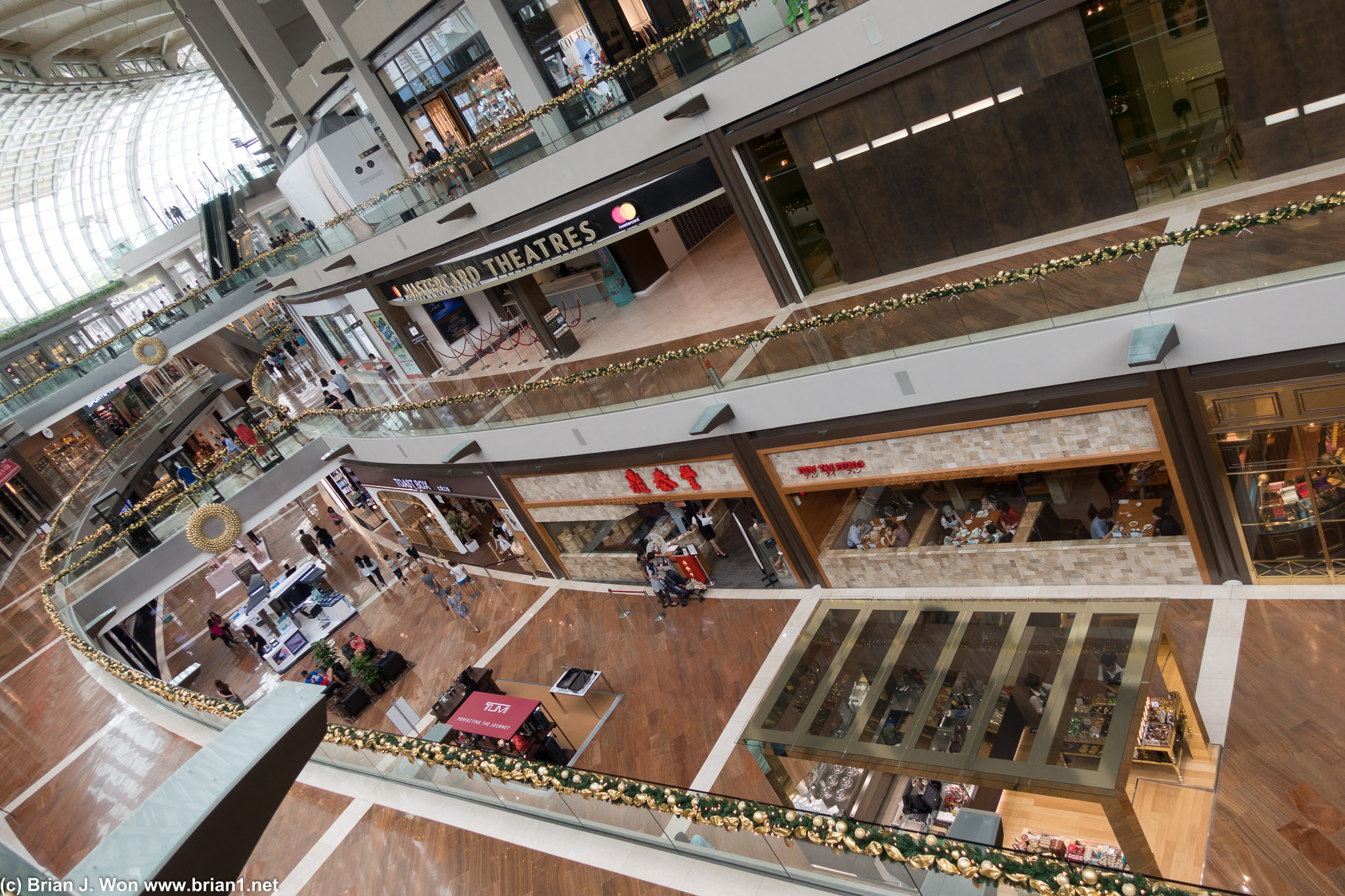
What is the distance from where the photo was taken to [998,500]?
1148cm

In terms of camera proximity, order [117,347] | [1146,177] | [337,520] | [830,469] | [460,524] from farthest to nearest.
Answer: [337,520]
[117,347]
[460,524]
[830,469]
[1146,177]

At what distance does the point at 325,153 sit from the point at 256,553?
12.2 m

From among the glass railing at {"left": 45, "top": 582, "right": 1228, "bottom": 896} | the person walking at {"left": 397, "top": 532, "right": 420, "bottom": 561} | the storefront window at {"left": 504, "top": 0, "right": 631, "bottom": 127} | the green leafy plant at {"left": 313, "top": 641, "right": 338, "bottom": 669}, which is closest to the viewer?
the glass railing at {"left": 45, "top": 582, "right": 1228, "bottom": 896}

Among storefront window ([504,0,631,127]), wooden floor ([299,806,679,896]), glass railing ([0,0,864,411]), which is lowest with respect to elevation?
wooden floor ([299,806,679,896])

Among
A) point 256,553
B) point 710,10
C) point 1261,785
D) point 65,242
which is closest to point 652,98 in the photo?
point 710,10

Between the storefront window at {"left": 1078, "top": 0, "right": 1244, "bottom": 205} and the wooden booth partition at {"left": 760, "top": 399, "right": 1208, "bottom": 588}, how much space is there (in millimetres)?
3517

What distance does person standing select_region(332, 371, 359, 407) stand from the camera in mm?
21172

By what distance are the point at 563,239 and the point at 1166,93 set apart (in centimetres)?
960

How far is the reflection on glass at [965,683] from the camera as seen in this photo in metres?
6.87

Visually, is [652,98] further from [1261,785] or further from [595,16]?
[1261,785]

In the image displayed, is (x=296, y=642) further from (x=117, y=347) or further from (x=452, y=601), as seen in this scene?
(x=117, y=347)

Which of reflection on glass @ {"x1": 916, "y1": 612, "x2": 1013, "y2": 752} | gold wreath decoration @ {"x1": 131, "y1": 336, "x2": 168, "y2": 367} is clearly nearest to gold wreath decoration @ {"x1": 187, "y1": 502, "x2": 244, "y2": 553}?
gold wreath decoration @ {"x1": 131, "y1": 336, "x2": 168, "y2": 367}

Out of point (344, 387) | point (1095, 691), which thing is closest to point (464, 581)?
point (344, 387)

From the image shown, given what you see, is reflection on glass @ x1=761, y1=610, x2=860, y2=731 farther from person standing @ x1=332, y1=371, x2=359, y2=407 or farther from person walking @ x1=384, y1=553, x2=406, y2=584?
person standing @ x1=332, y1=371, x2=359, y2=407
